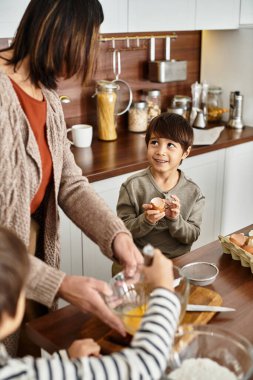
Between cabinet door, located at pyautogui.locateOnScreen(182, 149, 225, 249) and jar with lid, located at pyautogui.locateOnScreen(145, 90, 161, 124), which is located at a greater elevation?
jar with lid, located at pyautogui.locateOnScreen(145, 90, 161, 124)

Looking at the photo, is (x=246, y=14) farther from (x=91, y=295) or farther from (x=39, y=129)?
(x=91, y=295)

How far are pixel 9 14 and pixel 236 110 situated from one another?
1.54 meters

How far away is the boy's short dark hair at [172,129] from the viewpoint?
181 cm

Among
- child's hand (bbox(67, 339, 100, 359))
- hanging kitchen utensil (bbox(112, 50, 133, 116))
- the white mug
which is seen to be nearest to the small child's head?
child's hand (bbox(67, 339, 100, 359))

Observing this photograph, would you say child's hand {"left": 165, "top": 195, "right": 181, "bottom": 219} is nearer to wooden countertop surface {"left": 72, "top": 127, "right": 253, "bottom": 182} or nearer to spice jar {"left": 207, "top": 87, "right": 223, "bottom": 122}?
wooden countertop surface {"left": 72, "top": 127, "right": 253, "bottom": 182}

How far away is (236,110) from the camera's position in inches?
124

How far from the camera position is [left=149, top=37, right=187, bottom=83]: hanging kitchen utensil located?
303 centimetres

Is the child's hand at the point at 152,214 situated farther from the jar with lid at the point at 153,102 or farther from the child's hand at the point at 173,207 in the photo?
the jar with lid at the point at 153,102

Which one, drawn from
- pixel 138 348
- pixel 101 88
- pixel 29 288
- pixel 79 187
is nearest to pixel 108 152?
pixel 101 88

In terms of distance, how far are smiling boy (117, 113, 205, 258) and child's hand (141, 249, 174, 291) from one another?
679 millimetres

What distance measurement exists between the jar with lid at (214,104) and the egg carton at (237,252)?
6.30ft

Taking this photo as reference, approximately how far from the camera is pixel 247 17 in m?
3.10

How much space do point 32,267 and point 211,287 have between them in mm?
467

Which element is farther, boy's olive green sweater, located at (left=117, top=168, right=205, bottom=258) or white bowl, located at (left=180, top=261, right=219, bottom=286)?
boy's olive green sweater, located at (left=117, top=168, right=205, bottom=258)
